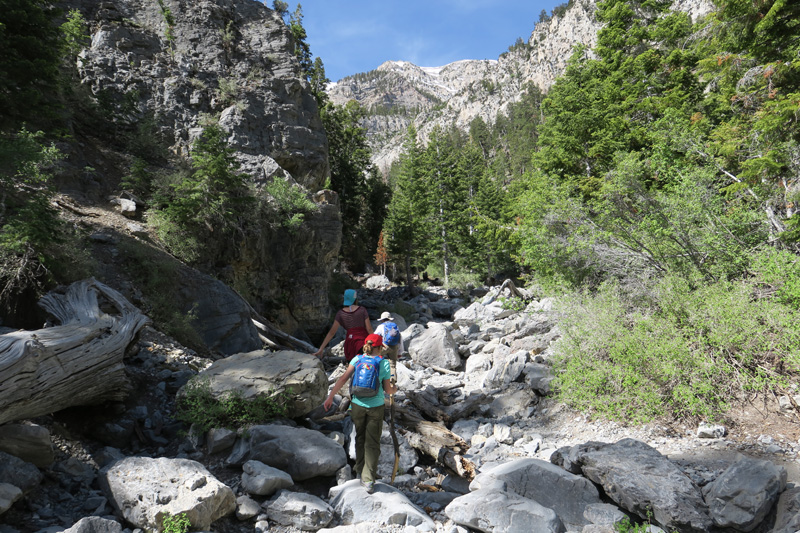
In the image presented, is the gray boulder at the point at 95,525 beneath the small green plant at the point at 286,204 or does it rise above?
beneath

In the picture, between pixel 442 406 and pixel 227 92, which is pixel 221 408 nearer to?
pixel 442 406

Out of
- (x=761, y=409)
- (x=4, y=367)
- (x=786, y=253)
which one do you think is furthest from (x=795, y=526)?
(x=4, y=367)

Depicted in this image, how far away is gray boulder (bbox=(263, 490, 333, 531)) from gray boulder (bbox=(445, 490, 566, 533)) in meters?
1.39

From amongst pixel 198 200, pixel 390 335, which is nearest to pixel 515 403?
pixel 390 335

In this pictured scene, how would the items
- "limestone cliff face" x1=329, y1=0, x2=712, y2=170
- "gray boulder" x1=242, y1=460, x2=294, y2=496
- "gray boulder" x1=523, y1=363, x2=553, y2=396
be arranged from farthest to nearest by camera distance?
1. "limestone cliff face" x1=329, y1=0, x2=712, y2=170
2. "gray boulder" x1=523, y1=363, x2=553, y2=396
3. "gray boulder" x1=242, y1=460, x2=294, y2=496

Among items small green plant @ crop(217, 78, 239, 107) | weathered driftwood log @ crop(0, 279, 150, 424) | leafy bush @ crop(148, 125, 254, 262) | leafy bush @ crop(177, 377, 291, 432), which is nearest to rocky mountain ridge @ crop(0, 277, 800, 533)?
leafy bush @ crop(177, 377, 291, 432)

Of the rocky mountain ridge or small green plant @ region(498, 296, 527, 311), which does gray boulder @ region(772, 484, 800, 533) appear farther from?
small green plant @ region(498, 296, 527, 311)

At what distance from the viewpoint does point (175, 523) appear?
357 cm

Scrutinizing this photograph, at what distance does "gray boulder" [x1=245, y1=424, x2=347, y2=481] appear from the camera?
16.4 feet

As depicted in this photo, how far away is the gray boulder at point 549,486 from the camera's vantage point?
479 cm

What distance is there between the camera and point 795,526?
3.78 meters

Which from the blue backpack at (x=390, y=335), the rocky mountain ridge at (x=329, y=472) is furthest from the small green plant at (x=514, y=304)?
the blue backpack at (x=390, y=335)

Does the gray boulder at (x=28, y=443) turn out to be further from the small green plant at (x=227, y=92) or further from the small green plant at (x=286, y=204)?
the small green plant at (x=227, y=92)

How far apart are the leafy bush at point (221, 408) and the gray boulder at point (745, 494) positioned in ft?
18.1
